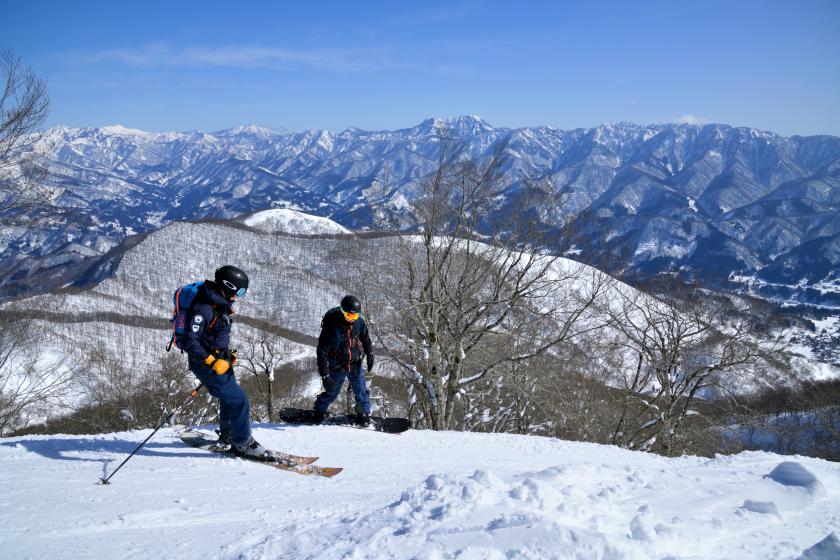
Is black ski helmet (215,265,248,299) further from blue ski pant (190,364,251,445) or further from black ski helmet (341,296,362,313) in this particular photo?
black ski helmet (341,296,362,313)

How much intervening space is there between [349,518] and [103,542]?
203 centimetres

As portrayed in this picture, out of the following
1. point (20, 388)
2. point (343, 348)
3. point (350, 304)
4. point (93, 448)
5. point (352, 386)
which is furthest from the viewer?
point (20, 388)

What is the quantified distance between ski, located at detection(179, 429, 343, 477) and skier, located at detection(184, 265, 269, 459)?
0.11 meters

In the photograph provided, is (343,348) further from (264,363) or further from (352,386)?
(264,363)

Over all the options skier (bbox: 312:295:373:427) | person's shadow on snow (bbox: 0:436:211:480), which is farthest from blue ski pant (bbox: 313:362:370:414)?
person's shadow on snow (bbox: 0:436:211:480)

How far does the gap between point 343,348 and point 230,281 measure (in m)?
3.09

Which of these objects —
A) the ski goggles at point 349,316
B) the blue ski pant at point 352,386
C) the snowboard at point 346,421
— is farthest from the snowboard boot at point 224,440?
the ski goggles at point 349,316

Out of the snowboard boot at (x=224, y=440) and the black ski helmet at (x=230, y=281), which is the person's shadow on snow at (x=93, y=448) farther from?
the black ski helmet at (x=230, y=281)

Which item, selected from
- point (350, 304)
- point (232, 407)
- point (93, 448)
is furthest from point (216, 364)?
point (350, 304)

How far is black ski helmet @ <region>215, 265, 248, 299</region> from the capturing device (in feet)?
18.9

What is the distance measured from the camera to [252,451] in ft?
20.6

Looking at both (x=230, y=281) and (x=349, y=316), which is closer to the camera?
(x=230, y=281)

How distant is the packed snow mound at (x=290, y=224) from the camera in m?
128

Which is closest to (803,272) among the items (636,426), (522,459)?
(636,426)
